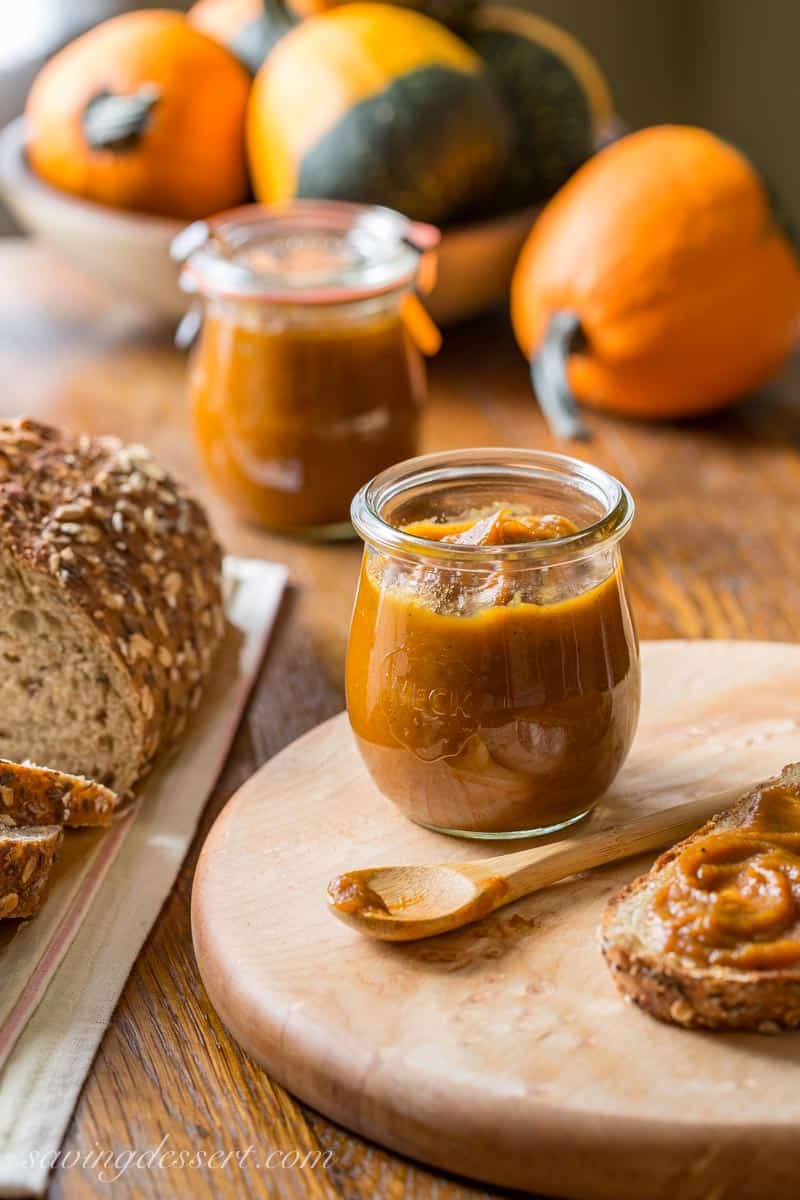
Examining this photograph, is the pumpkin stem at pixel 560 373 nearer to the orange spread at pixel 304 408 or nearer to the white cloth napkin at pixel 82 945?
the orange spread at pixel 304 408

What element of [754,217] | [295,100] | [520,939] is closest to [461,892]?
[520,939]

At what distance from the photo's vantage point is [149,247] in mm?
2729

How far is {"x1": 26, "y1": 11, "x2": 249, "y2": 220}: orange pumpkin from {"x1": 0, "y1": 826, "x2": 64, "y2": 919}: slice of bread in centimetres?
172

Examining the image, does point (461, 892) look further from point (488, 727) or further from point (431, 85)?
point (431, 85)

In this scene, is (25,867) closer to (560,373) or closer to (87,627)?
(87,627)

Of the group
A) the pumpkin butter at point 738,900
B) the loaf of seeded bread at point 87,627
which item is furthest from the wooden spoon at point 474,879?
the loaf of seeded bread at point 87,627

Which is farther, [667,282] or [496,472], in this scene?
[667,282]

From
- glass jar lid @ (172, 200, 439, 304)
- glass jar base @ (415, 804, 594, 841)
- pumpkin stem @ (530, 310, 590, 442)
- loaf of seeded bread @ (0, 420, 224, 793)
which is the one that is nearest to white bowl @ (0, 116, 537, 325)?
pumpkin stem @ (530, 310, 590, 442)

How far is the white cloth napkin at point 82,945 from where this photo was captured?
3.80 feet

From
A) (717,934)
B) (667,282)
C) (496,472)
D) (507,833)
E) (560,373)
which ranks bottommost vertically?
(560,373)

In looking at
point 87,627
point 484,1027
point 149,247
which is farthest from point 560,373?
point 484,1027

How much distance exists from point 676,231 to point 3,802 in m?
1.67

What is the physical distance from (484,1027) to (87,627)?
0.69 metres

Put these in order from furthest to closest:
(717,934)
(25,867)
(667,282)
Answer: (667,282), (25,867), (717,934)
